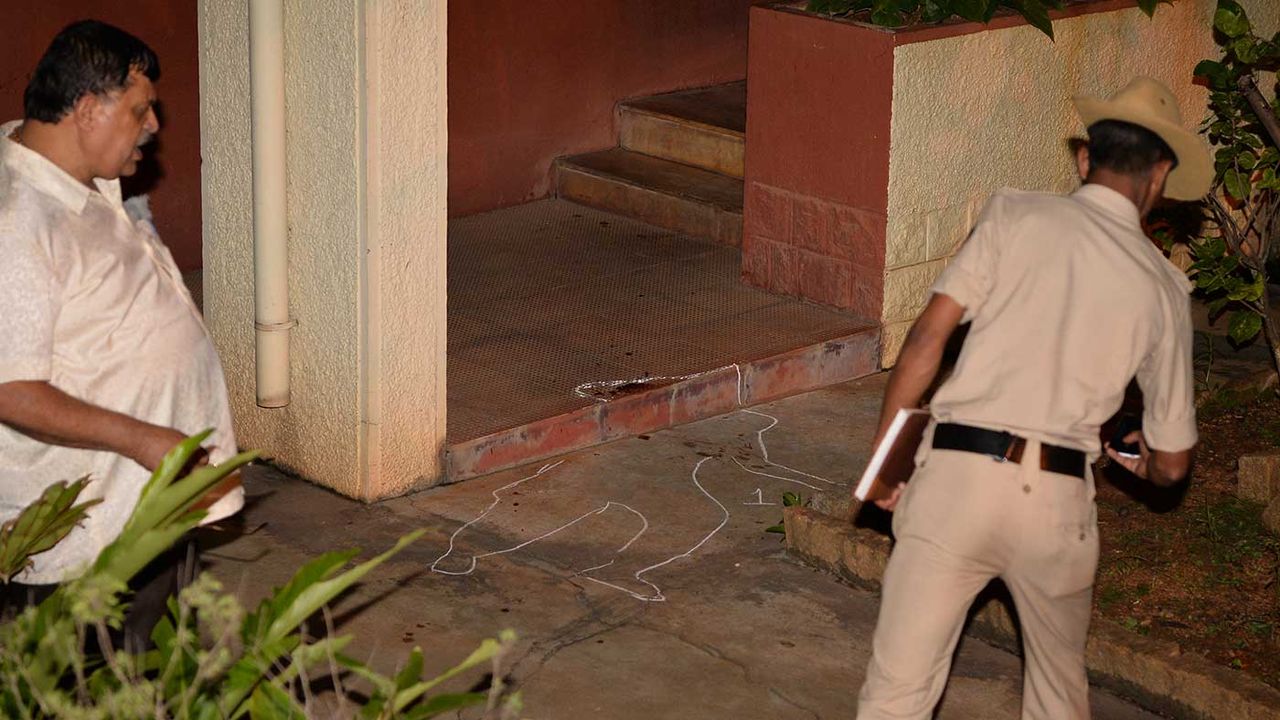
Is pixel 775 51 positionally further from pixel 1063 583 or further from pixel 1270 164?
pixel 1063 583

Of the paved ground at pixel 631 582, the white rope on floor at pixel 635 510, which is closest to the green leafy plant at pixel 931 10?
the white rope on floor at pixel 635 510

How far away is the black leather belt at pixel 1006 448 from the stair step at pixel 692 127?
5.54 m

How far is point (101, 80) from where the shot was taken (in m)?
3.53

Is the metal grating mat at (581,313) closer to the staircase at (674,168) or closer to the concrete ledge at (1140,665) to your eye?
the staircase at (674,168)

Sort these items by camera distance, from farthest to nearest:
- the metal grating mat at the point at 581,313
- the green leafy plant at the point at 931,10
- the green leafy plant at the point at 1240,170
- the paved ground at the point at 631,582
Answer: the green leafy plant at the point at 931,10 < the green leafy plant at the point at 1240,170 < the metal grating mat at the point at 581,313 < the paved ground at the point at 631,582

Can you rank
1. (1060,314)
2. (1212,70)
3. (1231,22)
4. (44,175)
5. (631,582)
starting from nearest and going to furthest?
(44,175) → (1060,314) → (631,582) → (1231,22) → (1212,70)

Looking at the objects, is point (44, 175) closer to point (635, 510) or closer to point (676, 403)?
point (635, 510)

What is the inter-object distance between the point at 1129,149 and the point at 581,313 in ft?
14.3

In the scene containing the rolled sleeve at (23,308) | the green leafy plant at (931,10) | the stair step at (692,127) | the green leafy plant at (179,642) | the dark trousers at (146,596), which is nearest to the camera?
the green leafy plant at (179,642)

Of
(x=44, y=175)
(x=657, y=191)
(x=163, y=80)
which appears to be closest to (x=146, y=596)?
(x=44, y=175)

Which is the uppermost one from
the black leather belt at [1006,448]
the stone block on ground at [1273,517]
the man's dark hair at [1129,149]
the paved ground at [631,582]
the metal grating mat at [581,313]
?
the man's dark hair at [1129,149]

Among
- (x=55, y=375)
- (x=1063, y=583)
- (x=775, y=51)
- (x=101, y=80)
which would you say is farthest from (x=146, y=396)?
(x=775, y=51)

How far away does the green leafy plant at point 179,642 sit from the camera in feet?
9.78

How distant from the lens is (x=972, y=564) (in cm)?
394
